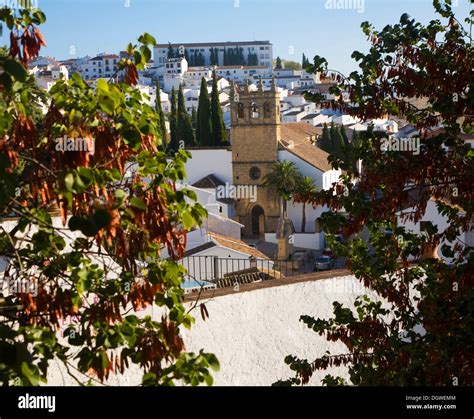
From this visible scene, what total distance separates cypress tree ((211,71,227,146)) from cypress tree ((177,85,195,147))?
1.39 m

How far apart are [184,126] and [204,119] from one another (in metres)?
1.73

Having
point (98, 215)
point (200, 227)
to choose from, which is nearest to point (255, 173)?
point (200, 227)

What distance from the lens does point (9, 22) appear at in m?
3.67

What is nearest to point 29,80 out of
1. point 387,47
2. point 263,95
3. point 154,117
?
point 154,117

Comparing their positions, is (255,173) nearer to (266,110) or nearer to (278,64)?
(266,110)

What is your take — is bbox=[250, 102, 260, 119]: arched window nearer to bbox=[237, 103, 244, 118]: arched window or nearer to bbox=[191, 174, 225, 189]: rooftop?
bbox=[237, 103, 244, 118]: arched window

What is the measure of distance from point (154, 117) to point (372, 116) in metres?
2.47

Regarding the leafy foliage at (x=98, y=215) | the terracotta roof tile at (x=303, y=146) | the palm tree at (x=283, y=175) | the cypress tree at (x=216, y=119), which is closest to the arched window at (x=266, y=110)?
the terracotta roof tile at (x=303, y=146)

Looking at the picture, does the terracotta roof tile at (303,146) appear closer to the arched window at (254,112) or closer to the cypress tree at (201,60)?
the arched window at (254,112)

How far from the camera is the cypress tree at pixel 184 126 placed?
156ft

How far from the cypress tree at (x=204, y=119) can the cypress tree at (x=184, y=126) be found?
0.45m

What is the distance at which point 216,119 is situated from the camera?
47.0 meters

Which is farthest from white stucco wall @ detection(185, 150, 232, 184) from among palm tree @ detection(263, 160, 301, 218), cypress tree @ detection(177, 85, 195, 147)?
palm tree @ detection(263, 160, 301, 218)

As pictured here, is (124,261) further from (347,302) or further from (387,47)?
(347,302)
